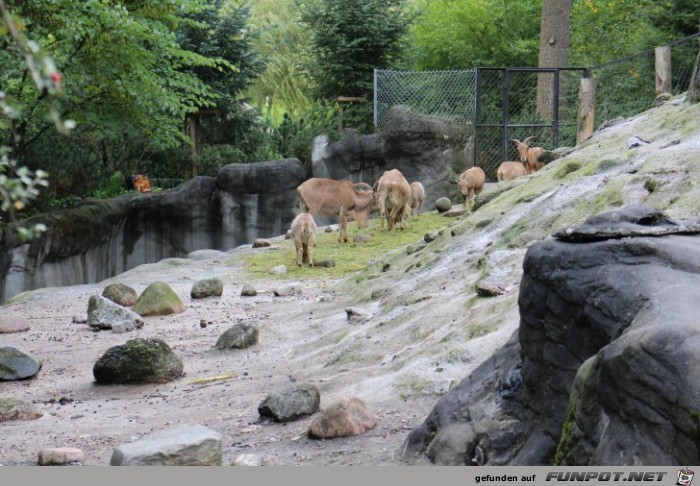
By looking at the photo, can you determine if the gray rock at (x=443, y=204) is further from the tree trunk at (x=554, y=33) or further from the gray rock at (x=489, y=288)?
the gray rock at (x=489, y=288)

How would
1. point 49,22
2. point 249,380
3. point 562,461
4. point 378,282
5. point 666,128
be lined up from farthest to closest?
1. point 49,22
2. point 378,282
3. point 666,128
4. point 249,380
5. point 562,461

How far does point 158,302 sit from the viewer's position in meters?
12.0

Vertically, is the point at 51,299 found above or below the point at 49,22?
below

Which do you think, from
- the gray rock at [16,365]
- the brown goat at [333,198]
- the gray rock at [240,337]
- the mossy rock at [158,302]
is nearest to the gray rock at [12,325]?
the mossy rock at [158,302]

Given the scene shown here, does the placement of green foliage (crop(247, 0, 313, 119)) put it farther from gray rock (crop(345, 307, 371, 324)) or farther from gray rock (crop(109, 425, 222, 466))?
gray rock (crop(109, 425, 222, 466))

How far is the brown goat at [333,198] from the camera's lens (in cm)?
1805

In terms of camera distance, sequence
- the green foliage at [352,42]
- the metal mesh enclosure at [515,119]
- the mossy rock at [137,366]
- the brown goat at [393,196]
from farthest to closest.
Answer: the green foliage at [352,42]
the metal mesh enclosure at [515,119]
the brown goat at [393,196]
the mossy rock at [137,366]

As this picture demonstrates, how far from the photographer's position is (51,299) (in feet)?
44.7

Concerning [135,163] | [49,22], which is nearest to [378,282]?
[49,22]

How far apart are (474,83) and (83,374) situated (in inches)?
568

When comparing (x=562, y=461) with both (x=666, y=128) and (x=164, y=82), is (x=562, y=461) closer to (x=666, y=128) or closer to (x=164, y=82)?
(x=666, y=128)

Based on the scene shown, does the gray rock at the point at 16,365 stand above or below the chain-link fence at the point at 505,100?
below

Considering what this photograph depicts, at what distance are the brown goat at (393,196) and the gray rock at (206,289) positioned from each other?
17.3 feet

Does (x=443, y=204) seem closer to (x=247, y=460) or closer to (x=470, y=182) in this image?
(x=470, y=182)
